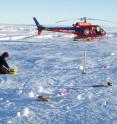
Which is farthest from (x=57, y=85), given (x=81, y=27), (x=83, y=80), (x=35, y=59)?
(x=81, y=27)

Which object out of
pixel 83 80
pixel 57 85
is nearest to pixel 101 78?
pixel 83 80

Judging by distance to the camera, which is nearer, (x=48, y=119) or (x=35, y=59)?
(x=48, y=119)

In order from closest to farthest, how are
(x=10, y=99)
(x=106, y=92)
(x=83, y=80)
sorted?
(x=10, y=99), (x=106, y=92), (x=83, y=80)

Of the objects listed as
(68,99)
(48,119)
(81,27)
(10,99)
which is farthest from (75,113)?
(81,27)

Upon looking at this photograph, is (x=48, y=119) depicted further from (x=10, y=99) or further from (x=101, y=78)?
(x=101, y=78)

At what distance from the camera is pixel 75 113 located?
37.8 ft

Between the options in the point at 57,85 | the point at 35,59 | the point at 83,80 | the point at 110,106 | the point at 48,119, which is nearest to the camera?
the point at 48,119

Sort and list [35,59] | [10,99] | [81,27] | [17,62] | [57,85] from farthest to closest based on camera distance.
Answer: [81,27], [35,59], [17,62], [57,85], [10,99]

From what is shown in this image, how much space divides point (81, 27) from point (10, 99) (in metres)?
23.6

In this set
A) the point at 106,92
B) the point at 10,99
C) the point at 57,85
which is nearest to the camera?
the point at 10,99

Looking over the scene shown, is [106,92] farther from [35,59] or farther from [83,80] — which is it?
[35,59]

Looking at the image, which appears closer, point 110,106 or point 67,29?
point 110,106

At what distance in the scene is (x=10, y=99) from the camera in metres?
13.2

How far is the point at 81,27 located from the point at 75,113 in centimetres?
2509
